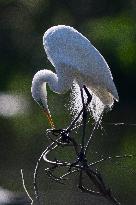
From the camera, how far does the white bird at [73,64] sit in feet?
15.5

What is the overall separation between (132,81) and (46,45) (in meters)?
3.73

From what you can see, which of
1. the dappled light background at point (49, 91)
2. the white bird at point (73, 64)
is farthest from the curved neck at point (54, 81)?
the dappled light background at point (49, 91)

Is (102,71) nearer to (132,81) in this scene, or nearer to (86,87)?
(86,87)

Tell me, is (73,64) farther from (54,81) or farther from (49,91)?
(49,91)

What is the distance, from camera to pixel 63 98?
866 cm

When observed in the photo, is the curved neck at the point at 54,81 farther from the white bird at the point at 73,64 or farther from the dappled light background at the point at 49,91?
the dappled light background at the point at 49,91

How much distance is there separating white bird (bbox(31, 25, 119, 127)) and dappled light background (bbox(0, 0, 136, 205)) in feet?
5.51

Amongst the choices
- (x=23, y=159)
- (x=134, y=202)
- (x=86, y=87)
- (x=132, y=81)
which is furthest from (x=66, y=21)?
(x=86, y=87)

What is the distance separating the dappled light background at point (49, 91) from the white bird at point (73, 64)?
168cm

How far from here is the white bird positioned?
4.73 m

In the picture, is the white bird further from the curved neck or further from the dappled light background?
the dappled light background

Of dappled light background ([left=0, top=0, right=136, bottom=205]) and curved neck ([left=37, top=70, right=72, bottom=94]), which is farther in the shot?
dappled light background ([left=0, top=0, right=136, bottom=205])

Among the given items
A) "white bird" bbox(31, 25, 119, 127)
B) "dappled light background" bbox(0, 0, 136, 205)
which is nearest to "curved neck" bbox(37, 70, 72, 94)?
"white bird" bbox(31, 25, 119, 127)

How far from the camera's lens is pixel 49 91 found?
8445 mm
